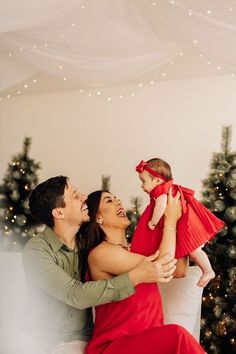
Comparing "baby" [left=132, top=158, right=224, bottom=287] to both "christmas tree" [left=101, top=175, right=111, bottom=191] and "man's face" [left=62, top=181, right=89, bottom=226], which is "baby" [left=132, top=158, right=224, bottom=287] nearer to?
"man's face" [left=62, top=181, right=89, bottom=226]

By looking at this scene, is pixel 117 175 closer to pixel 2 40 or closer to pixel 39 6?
pixel 2 40

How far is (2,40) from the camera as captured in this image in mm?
2812

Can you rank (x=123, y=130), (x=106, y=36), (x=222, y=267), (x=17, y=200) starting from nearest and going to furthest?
(x=106, y=36) < (x=222, y=267) < (x=17, y=200) < (x=123, y=130)

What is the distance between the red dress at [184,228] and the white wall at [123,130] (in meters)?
1.23

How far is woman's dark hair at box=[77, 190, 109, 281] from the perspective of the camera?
2436 mm

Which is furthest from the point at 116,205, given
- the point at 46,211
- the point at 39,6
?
the point at 39,6

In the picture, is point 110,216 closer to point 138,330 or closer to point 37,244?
point 37,244

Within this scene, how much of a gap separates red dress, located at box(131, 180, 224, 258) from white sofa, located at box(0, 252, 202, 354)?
0.84 ft

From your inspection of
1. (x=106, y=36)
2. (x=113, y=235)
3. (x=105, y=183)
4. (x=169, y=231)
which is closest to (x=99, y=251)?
(x=113, y=235)

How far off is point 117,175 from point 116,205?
1.33 metres

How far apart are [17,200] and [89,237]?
4.23ft

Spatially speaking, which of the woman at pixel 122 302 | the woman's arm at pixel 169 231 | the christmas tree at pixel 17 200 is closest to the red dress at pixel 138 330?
the woman at pixel 122 302

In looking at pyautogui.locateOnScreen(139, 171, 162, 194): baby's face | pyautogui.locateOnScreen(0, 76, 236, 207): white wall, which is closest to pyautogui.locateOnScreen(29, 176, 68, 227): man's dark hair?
pyautogui.locateOnScreen(139, 171, 162, 194): baby's face

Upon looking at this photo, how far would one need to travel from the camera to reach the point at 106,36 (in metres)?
2.79
